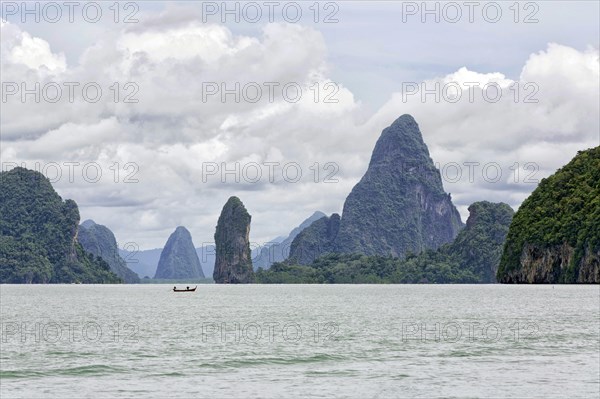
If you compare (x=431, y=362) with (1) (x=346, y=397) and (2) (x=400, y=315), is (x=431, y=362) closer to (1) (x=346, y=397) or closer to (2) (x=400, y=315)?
(1) (x=346, y=397)

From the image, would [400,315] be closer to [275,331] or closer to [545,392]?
[275,331]

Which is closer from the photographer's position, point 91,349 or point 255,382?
point 255,382

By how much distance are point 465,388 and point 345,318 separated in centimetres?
5615

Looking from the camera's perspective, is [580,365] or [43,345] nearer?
[580,365]

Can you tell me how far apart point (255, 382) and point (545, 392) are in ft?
45.8

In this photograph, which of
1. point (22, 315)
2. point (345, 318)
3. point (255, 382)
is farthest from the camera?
point (22, 315)

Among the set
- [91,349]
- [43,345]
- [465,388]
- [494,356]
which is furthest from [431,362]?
[43,345]

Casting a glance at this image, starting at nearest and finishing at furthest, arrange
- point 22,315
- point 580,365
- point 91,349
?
point 580,365
point 91,349
point 22,315

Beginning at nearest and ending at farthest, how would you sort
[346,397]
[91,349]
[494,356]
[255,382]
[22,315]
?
[346,397], [255,382], [494,356], [91,349], [22,315]

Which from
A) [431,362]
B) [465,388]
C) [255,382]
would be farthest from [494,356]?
[255,382]

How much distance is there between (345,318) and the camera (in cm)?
9531

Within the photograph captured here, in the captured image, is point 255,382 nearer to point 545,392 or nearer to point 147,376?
point 147,376

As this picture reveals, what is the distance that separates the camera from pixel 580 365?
4706 centimetres

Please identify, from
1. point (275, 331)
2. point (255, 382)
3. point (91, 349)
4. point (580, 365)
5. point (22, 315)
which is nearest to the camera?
point (255, 382)
